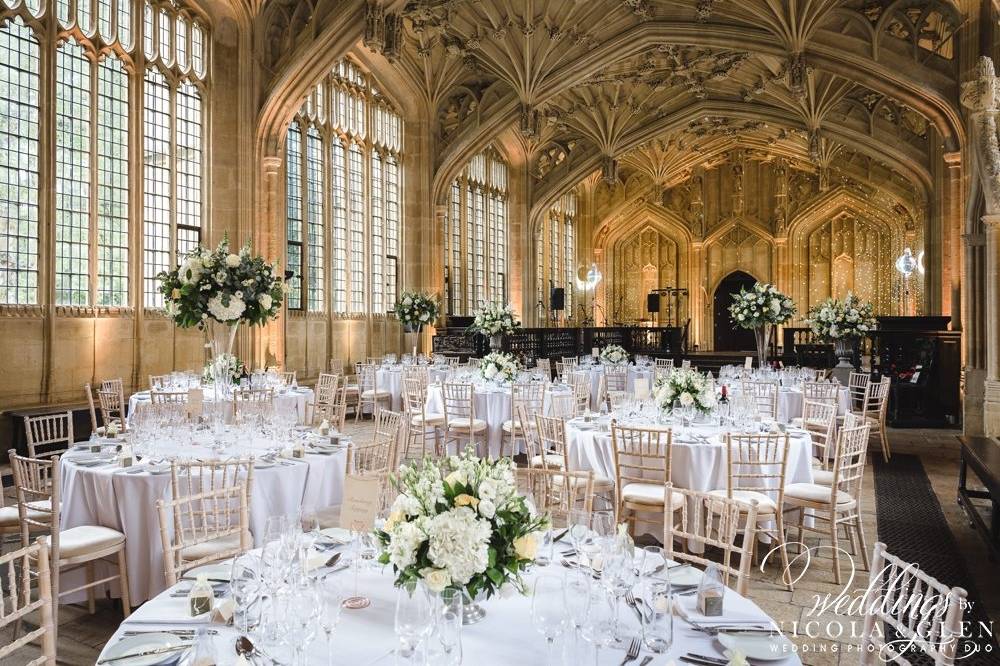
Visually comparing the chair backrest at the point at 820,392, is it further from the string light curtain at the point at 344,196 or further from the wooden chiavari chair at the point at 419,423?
the string light curtain at the point at 344,196

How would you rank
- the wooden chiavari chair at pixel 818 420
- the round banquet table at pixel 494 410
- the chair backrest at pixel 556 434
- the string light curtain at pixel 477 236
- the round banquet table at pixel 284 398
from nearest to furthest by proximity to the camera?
the chair backrest at pixel 556 434 → the wooden chiavari chair at pixel 818 420 → the round banquet table at pixel 284 398 → the round banquet table at pixel 494 410 → the string light curtain at pixel 477 236

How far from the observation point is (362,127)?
16.3 metres

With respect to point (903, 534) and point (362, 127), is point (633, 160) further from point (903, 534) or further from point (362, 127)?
point (903, 534)

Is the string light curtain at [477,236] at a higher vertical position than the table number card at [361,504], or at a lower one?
higher

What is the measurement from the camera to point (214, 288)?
666 cm

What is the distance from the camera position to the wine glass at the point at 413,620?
172 centimetres

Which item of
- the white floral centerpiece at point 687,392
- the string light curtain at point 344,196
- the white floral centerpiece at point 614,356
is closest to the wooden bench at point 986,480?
the white floral centerpiece at point 687,392

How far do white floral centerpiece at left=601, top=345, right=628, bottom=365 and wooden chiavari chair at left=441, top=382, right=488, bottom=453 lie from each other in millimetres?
4380

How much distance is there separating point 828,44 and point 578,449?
11.4 meters

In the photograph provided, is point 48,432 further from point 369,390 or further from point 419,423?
point 369,390

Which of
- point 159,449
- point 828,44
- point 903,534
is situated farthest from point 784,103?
point 159,449

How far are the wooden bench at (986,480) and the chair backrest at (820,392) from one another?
194 cm

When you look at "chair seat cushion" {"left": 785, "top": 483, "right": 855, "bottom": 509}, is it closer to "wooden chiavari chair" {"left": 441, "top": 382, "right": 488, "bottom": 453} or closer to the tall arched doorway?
"wooden chiavari chair" {"left": 441, "top": 382, "right": 488, "bottom": 453}

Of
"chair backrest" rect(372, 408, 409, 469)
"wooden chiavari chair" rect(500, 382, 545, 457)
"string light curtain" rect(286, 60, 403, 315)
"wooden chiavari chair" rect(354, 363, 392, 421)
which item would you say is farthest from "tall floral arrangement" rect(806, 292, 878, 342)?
"string light curtain" rect(286, 60, 403, 315)
